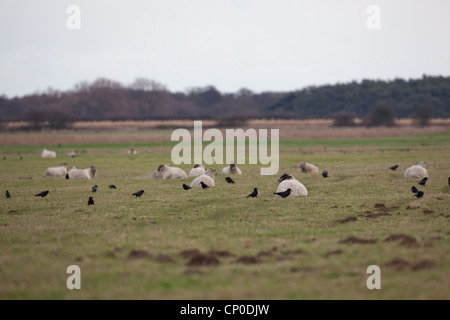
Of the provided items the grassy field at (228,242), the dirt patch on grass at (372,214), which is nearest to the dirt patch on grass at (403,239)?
the grassy field at (228,242)

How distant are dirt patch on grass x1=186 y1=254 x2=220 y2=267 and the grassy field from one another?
0.02 m

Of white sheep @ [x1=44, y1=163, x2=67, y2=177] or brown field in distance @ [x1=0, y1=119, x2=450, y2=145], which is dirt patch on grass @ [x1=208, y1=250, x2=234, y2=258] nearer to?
white sheep @ [x1=44, y1=163, x2=67, y2=177]

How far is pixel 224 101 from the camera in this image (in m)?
154

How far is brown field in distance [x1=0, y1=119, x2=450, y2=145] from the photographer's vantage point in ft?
173

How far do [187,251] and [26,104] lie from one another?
125209 millimetres

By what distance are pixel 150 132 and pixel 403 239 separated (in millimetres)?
55813

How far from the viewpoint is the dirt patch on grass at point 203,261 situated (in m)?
8.60

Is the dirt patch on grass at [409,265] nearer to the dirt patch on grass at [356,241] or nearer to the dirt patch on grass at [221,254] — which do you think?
the dirt patch on grass at [356,241]

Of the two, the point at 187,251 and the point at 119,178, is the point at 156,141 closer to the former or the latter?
the point at 119,178

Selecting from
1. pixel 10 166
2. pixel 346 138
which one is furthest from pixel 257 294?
pixel 346 138

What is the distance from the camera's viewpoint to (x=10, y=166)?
30594 millimetres

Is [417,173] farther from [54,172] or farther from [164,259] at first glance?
[54,172]

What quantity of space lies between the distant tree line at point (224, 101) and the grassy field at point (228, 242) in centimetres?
8683

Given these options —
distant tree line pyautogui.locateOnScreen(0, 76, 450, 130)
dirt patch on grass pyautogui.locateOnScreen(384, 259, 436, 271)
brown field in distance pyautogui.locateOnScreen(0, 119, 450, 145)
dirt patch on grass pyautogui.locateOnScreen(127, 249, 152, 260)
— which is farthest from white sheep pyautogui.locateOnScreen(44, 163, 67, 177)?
distant tree line pyautogui.locateOnScreen(0, 76, 450, 130)
